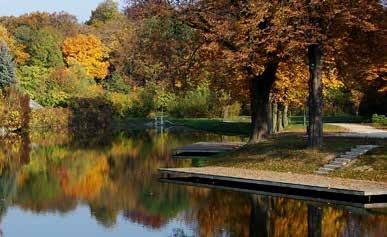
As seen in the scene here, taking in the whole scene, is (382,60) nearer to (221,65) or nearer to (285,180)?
(221,65)

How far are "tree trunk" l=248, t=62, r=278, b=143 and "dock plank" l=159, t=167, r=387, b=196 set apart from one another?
20.9 feet

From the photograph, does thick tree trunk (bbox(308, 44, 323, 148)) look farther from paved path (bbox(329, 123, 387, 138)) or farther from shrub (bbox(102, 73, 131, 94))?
shrub (bbox(102, 73, 131, 94))

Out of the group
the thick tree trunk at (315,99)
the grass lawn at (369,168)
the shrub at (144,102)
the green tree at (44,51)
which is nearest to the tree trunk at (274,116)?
the thick tree trunk at (315,99)

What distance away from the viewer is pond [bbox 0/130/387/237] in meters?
17.1

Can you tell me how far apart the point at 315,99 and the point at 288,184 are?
6.23m

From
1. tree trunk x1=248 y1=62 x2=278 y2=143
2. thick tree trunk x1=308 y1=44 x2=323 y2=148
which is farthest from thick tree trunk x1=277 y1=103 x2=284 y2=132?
thick tree trunk x1=308 y1=44 x2=323 y2=148

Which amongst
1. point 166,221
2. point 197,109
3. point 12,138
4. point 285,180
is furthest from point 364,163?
point 197,109

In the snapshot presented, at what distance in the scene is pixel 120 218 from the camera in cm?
1900

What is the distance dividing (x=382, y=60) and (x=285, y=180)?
9.65 meters

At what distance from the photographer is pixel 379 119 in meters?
51.2

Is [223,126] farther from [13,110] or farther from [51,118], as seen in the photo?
[51,118]

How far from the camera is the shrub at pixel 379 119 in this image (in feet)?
165

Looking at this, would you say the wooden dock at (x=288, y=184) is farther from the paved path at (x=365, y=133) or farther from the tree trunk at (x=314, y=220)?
the paved path at (x=365, y=133)

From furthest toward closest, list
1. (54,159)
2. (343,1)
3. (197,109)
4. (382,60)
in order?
(197,109) → (54,159) → (382,60) → (343,1)
